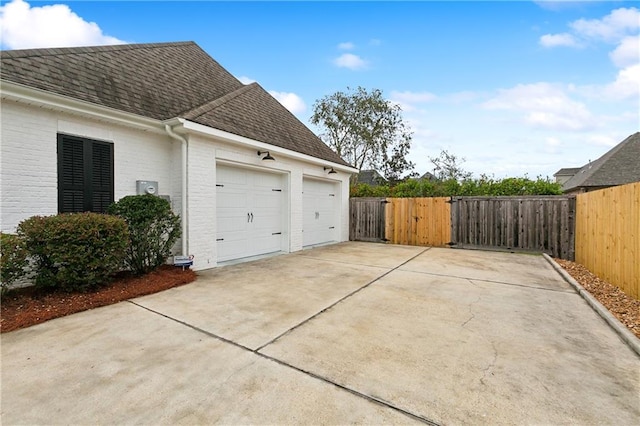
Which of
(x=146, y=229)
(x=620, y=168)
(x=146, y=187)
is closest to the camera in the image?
(x=146, y=229)

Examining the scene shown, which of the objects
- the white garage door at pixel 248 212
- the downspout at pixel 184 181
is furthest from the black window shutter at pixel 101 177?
the white garage door at pixel 248 212

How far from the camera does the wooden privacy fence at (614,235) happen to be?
13.5ft

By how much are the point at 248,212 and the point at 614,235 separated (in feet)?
23.9

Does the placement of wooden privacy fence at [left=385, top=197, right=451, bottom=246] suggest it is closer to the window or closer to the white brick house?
the white brick house

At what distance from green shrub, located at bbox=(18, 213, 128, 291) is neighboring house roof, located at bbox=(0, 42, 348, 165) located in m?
2.14

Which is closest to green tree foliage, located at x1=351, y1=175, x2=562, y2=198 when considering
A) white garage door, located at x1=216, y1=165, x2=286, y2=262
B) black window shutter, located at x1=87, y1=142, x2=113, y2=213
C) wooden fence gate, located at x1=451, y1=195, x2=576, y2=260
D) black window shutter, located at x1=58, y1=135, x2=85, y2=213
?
wooden fence gate, located at x1=451, y1=195, x2=576, y2=260

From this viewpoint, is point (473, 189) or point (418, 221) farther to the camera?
point (418, 221)

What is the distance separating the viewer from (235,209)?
6.89m

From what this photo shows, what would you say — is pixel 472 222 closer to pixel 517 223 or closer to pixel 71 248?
pixel 517 223

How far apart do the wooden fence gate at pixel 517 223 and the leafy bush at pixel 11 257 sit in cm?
1042

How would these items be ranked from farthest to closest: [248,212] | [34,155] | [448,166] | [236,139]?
[448,166]
[248,212]
[236,139]
[34,155]

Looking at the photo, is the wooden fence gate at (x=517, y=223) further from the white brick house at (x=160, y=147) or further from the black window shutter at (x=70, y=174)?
the black window shutter at (x=70, y=174)

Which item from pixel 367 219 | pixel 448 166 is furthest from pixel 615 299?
pixel 448 166

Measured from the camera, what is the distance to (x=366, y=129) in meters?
20.9
